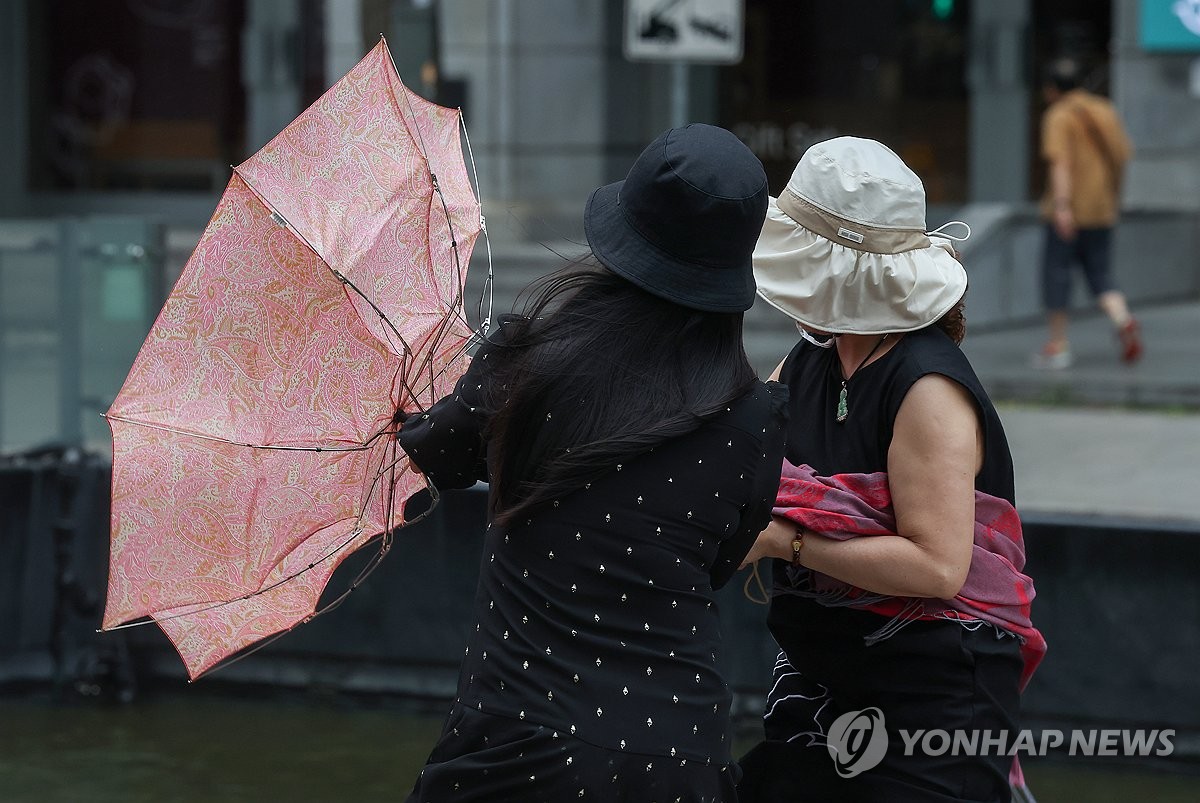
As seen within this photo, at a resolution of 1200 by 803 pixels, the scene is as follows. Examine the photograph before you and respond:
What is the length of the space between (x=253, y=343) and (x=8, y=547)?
3.47m

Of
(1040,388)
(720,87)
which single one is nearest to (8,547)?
(1040,388)

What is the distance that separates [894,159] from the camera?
113 inches

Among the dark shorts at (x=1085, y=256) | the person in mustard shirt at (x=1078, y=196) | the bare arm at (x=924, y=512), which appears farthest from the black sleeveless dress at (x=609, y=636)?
the dark shorts at (x=1085, y=256)

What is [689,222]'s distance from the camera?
92.9 inches

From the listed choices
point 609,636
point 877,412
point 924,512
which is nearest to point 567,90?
point 877,412

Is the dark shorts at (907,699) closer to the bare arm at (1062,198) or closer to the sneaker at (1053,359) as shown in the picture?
the sneaker at (1053,359)

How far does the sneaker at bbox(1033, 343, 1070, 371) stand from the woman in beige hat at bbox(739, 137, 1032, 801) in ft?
28.9

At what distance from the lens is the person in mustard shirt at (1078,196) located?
11.7m

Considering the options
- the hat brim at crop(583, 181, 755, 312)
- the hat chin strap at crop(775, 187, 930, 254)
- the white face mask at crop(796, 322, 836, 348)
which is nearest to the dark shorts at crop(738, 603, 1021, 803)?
the white face mask at crop(796, 322, 836, 348)

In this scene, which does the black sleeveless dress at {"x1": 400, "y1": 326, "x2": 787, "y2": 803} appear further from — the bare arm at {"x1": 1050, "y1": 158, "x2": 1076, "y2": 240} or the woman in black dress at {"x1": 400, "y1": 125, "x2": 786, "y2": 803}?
the bare arm at {"x1": 1050, "y1": 158, "x2": 1076, "y2": 240}

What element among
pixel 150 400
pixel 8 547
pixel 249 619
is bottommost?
pixel 8 547

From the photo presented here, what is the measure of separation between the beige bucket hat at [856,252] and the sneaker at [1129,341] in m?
9.19

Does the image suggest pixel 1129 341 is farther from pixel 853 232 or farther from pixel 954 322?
pixel 853 232

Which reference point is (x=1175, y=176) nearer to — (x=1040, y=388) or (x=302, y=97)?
(x=1040, y=388)
